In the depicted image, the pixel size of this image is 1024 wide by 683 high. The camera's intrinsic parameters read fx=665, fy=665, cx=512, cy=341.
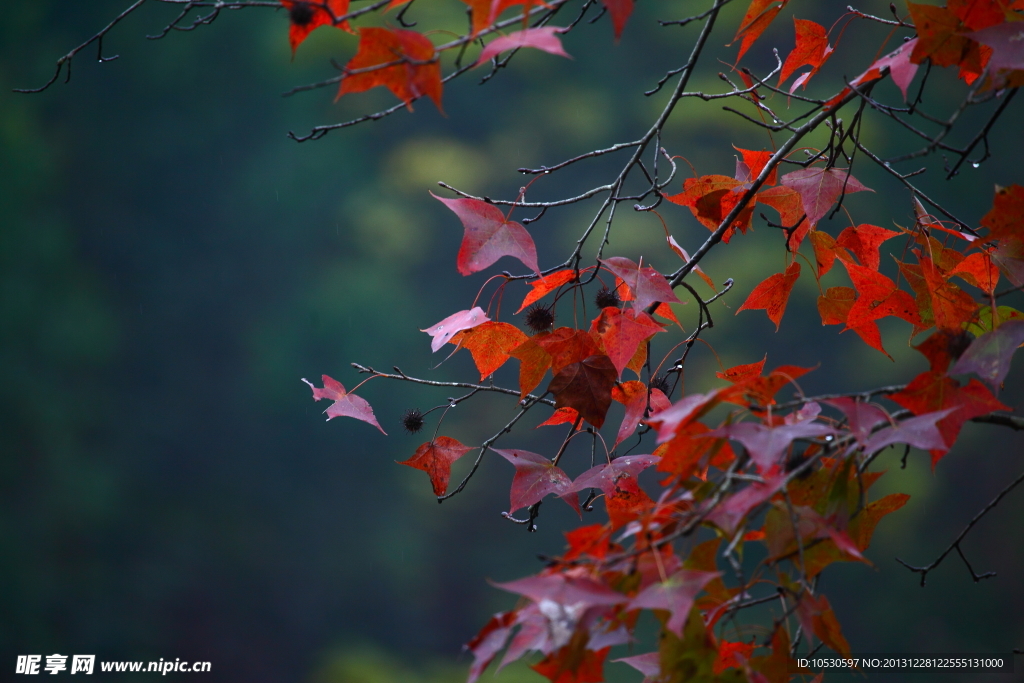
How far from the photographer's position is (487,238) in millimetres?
636

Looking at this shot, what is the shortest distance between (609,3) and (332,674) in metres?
2.85

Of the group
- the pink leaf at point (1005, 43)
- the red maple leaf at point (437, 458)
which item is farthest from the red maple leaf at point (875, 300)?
the red maple leaf at point (437, 458)

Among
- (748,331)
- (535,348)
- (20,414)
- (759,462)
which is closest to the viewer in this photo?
(759,462)

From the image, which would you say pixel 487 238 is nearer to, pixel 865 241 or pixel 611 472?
pixel 611 472

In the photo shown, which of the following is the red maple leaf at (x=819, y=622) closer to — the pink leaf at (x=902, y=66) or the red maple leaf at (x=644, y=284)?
the red maple leaf at (x=644, y=284)

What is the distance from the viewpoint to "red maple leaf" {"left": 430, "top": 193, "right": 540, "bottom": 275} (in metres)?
0.63

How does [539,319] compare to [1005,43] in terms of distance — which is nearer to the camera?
[1005,43]

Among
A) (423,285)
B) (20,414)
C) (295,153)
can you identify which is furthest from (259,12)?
(20,414)

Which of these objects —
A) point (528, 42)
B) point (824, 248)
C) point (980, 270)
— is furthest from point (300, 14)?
point (980, 270)

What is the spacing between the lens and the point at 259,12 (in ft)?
9.86

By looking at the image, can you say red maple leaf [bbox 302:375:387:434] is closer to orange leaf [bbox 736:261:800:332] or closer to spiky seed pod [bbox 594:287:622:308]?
spiky seed pod [bbox 594:287:622:308]

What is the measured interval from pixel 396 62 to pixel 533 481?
0.41 meters

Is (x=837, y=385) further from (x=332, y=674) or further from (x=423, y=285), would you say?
(x=332, y=674)

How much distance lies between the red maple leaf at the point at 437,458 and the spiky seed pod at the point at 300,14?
16.6 inches
